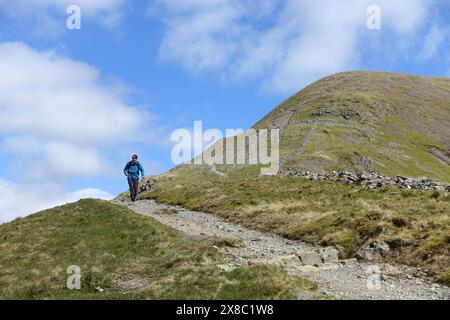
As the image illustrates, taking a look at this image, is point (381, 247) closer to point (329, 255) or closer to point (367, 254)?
point (367, 254)

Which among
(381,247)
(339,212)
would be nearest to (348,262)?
(381,247)

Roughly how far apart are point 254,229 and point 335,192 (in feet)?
35.2

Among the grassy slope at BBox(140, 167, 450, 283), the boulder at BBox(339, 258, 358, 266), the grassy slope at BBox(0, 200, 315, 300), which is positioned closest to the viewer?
the grassy slope at BBox(0, 200, 315, 300)

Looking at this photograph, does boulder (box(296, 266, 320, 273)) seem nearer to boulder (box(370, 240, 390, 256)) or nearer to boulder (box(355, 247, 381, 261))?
boulder (box(355, 247, 381, 261))

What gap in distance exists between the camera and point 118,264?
2038cm

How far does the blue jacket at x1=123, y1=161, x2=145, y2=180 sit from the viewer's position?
129ft

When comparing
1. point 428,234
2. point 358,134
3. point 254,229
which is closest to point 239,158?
point 358,134

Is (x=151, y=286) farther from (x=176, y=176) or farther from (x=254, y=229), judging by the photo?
(x=176, y=176)

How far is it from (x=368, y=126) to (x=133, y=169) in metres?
108

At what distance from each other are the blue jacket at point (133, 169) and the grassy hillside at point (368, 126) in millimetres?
52774

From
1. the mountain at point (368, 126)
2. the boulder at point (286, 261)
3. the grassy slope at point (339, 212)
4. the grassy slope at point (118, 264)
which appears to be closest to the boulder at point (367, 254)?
the grassy slope at point (339, 212)

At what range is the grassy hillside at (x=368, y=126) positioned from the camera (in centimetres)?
10169

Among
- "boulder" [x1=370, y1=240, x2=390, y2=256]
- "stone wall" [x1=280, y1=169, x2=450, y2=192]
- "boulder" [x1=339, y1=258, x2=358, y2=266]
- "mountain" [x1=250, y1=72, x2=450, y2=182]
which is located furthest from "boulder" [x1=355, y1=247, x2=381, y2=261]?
"mountain" [x1=250, y1=72, x2=450, y2=182]

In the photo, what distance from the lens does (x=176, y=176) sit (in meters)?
99.6
